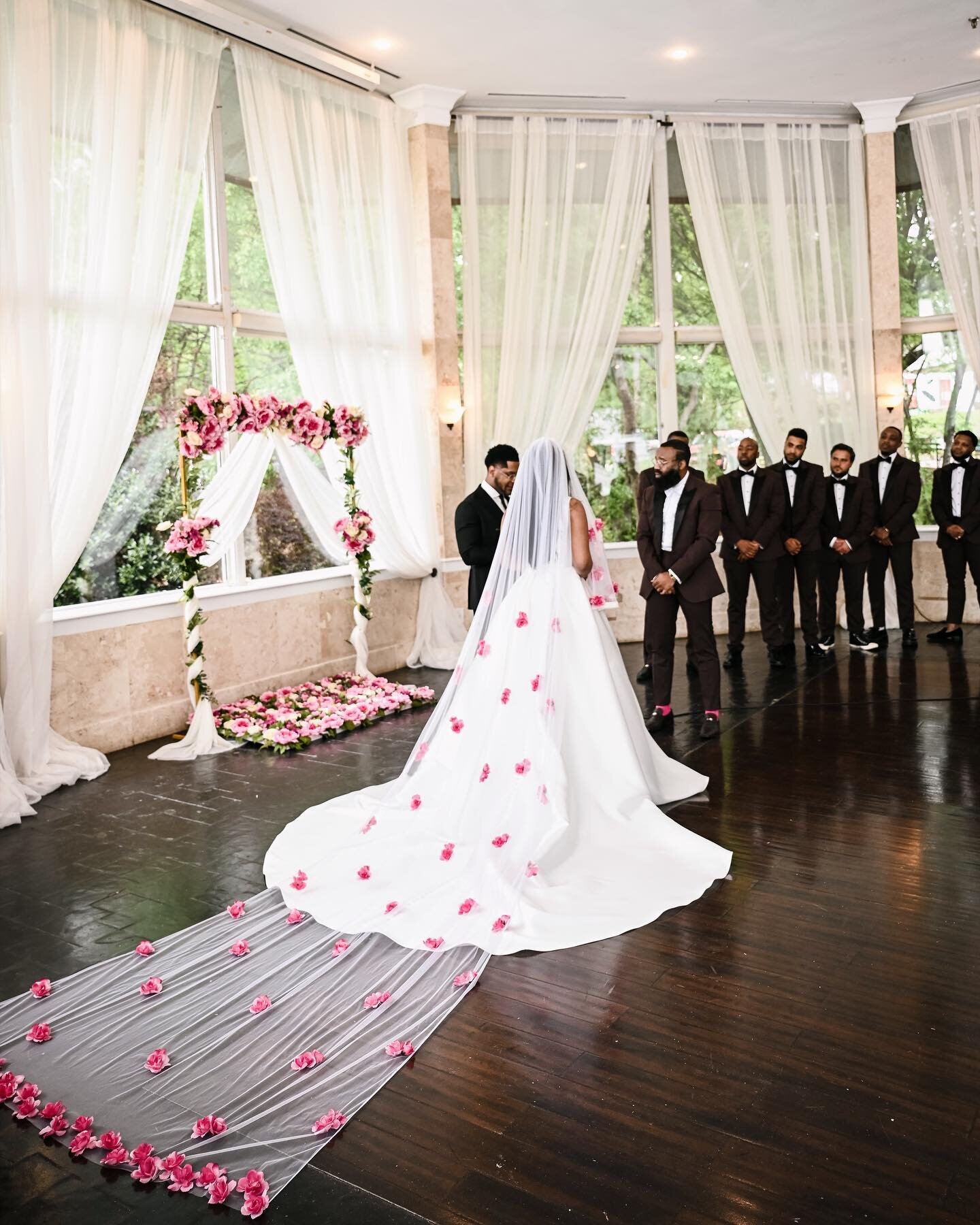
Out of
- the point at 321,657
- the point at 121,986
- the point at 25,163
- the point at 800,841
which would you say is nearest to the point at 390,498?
the point at 321,657

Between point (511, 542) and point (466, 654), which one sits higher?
point (511, 542)

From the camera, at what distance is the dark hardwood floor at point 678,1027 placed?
240 cm

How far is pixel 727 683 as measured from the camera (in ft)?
26.5

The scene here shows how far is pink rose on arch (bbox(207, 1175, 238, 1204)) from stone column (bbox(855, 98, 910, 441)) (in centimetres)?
955

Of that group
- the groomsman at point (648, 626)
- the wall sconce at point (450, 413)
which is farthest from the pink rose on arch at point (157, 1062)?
the wall sconce at point (450, 413)

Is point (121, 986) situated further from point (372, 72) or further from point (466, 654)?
point (372, 72)

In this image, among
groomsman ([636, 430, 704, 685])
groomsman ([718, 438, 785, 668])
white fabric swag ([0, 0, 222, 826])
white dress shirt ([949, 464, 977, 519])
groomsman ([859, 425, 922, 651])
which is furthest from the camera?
groomsman ([859, 425, 922, 651])

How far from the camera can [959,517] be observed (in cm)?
900

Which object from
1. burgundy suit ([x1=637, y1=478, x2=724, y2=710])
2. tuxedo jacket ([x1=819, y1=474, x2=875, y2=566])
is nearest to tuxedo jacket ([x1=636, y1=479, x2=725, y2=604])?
burgundy suit ([x1=637, y1=478, x2=724, y2=710])

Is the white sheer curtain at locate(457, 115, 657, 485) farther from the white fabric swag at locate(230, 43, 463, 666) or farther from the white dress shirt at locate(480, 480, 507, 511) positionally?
the white dress shirt at locate(480, 480, 507, 511)

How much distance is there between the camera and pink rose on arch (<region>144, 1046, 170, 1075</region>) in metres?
2.95

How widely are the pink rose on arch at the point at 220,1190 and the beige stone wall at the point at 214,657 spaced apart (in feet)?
14.5

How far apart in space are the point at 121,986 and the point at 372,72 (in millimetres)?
7552

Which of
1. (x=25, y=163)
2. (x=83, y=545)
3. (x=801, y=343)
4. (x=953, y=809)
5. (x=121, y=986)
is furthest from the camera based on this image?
(x=801, y=343)
